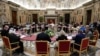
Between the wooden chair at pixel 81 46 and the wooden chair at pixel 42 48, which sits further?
the wooden chair at pixel 81 46

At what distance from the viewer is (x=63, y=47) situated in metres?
4.13

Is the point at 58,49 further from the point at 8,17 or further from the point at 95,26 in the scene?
the point at 8,17

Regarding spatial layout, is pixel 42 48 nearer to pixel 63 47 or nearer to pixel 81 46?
pixel 63 47

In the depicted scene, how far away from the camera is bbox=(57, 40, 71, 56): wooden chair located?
4031 mm

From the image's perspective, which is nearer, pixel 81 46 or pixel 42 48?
pixel 42 48

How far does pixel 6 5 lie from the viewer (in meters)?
9.30

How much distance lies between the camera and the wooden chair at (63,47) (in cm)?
403

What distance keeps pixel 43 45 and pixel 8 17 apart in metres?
6.37

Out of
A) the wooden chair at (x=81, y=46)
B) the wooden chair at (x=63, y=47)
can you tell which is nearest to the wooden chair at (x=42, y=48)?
the wooden chair at (x=63, y=47)

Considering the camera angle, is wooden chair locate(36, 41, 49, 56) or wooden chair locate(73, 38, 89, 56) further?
wooden chair locate(73, 38, 89, 56)

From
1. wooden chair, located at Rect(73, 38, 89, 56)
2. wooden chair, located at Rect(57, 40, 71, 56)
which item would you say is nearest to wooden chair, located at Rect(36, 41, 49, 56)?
wooden chair, located at Rect(57, 40, 71, 56)

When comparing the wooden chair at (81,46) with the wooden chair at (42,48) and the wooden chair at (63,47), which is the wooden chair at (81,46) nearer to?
the wooden chair at (63,47)

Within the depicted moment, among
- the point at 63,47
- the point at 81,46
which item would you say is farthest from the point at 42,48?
the point at 81,46

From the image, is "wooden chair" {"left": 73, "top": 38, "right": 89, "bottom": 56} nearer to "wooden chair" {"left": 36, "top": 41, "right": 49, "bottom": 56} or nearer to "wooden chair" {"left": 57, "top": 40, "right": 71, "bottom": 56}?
"wooden chair" {"left": 57, "top": 40, "right": 71, "bottom": 56}
